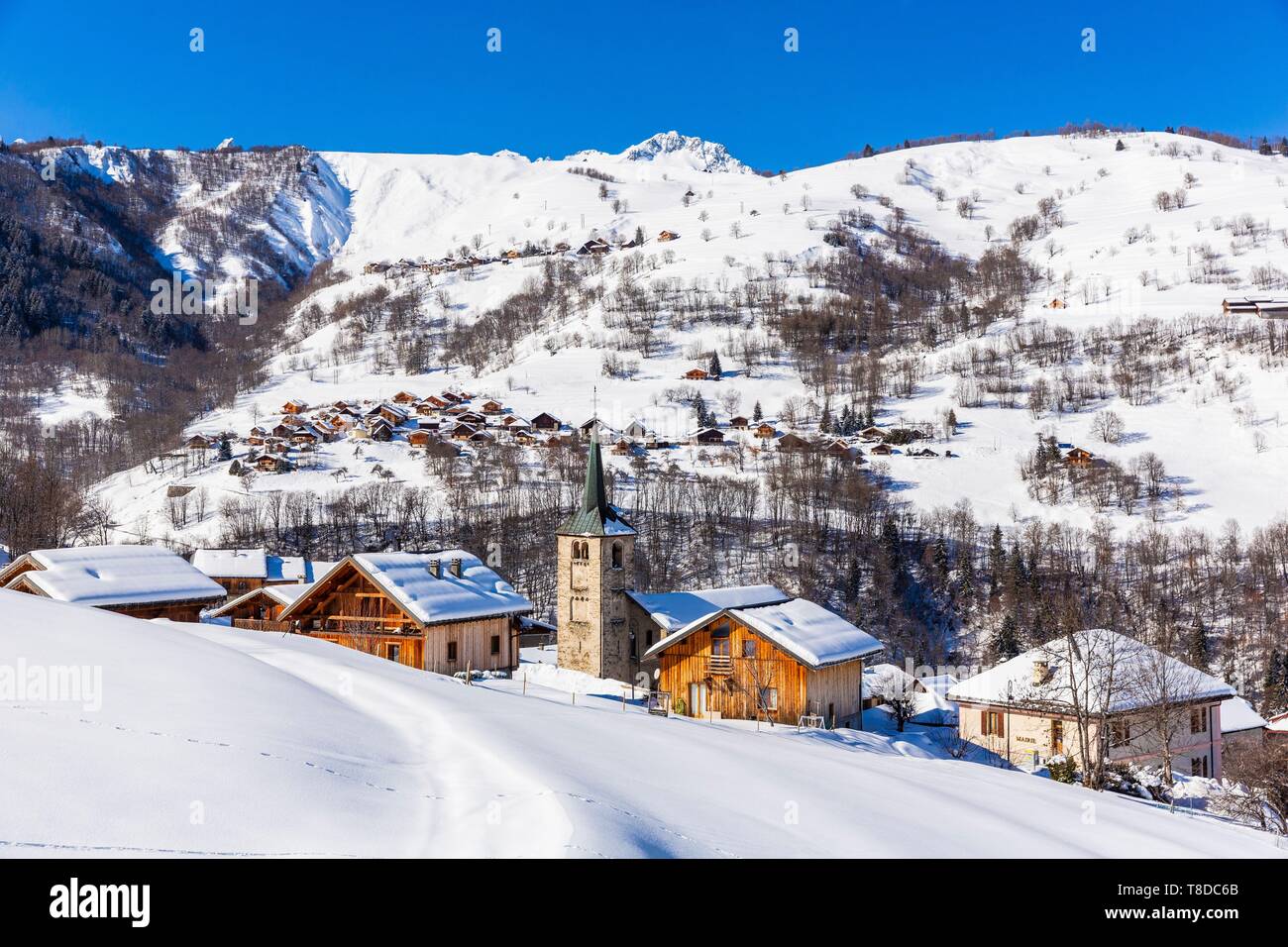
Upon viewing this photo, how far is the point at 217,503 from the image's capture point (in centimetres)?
8162

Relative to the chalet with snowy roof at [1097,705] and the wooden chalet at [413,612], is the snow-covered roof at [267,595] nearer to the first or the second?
the wooden chalet at [413,612]

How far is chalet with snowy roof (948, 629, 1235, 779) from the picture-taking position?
27453mm

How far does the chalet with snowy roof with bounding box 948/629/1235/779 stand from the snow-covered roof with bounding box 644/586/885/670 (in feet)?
12.3

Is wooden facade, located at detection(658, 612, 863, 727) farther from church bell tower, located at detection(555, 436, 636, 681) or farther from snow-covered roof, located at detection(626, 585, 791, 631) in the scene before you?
church bell tower, located at detection(555, 436, 636, 681)

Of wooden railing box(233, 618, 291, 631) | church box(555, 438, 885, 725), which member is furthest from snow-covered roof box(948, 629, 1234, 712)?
wooden railing box(233, 618, 291, 631)

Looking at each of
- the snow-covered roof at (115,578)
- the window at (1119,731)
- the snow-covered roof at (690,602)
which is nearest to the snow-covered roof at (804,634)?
the snow-covered roof at (690,602)

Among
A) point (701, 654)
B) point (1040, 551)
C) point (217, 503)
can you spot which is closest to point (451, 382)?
point (217, 503)

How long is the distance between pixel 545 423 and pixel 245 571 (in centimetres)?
5319

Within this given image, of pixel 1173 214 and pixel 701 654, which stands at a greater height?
pixel 1173 214

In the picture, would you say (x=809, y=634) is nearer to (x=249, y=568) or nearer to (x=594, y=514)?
(x=594, y=514)

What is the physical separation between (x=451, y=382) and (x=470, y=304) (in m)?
44.4

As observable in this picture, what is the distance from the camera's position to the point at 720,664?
32250 millimetres

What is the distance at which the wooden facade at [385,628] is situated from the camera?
33406 millimetres
